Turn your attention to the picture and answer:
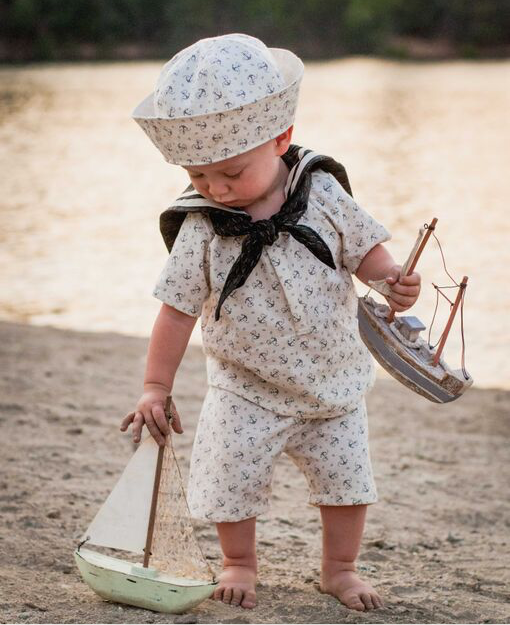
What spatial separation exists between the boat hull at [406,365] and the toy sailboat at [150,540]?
0.50 m

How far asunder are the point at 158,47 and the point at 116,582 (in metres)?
54.7

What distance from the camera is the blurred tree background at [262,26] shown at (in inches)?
2077

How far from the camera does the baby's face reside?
2.50 m

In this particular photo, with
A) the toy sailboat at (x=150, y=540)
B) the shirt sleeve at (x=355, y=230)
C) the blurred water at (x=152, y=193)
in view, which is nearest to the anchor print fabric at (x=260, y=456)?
the toy sailboat at (x=150, y=540)

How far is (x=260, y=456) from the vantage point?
2.69 meters

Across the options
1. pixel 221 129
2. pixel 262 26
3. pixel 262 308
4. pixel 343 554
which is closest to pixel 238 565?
pixel 343 554

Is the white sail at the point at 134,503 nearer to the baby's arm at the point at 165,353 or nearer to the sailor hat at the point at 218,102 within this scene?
the baby's arm at the point at 165,353

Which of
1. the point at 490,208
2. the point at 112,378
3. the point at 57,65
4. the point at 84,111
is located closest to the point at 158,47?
the point at 57,65

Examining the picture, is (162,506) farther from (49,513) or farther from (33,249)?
(33,249)

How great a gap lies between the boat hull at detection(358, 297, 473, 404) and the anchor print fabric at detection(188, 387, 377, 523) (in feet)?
0.85

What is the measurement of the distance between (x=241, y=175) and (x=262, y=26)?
61.7 m

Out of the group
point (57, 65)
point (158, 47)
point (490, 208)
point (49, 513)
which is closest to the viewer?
point (49, 513)

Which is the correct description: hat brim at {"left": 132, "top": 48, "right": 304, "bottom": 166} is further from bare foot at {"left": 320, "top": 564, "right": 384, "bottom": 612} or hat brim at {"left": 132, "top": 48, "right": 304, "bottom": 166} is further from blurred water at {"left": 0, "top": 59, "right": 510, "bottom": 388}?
blurred water at {"left": 0, "top": 59, "right": 510, "bottom": 388}

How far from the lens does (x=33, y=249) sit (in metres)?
9.16
